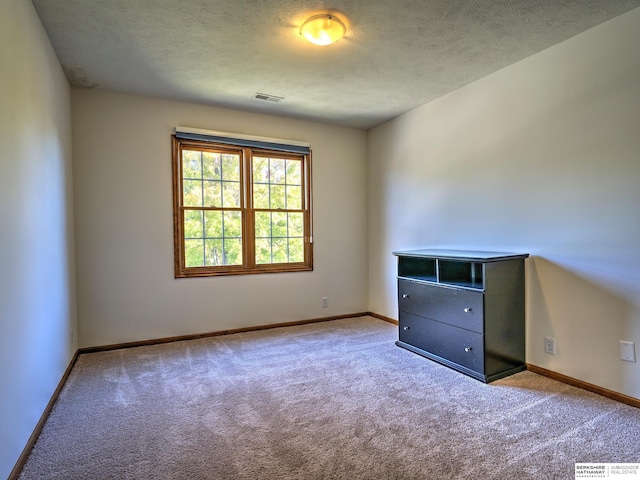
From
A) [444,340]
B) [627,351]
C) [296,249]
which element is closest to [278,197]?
[296,249]

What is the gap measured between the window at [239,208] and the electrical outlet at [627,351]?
3074 millimetres

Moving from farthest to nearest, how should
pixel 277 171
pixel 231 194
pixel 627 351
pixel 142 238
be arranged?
1. pixel 277 171
2. pixel 231 194
3. pixel 142 238
4. pixel 627 351

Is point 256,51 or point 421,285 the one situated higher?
point 256,51

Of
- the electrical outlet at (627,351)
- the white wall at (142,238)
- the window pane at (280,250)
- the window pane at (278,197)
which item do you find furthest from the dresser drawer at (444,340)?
the window pane at (278,197)

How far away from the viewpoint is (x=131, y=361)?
315 centimetres

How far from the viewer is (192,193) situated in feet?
12.8

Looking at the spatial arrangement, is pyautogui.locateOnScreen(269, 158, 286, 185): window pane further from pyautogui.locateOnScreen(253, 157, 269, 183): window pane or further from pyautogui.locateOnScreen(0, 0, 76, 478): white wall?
pyautogui.locateOnScreen(0, 0, 76, 478): white wall

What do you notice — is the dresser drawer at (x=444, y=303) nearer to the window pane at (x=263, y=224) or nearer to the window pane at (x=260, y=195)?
the window pane at (x=263, y=224)

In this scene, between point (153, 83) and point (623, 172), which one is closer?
point (623, 172)

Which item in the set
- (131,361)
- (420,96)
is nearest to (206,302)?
(131,361)

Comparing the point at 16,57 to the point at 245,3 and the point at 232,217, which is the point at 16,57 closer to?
the point at 245,3

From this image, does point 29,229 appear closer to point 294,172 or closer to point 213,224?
point 213,224

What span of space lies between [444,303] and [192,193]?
2.81 m

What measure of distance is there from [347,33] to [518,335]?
2.64 metres
